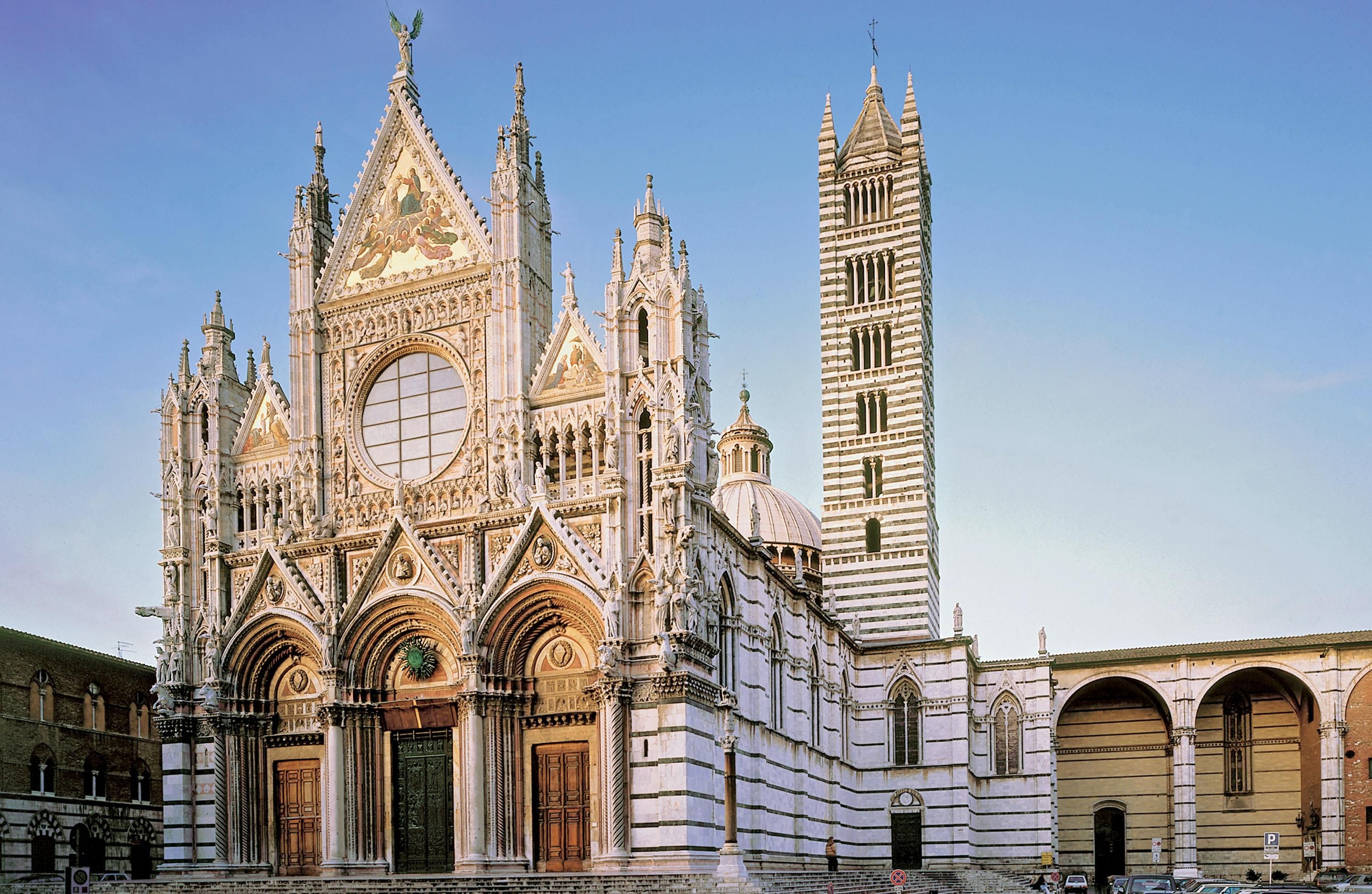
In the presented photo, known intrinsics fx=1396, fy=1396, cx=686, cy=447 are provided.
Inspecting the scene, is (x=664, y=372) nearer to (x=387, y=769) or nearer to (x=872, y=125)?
(x=387, y=769)

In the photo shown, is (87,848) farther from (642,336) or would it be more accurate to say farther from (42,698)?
(642,336)

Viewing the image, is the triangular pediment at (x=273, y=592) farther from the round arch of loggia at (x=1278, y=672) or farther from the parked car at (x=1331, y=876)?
the round arch of loggia at (x=1278, y=672)

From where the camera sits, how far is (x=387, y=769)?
32062 millimetres

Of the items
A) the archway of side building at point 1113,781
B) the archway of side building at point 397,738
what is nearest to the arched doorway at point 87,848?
the archway of side building at point 397,738

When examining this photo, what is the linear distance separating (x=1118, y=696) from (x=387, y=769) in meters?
32.9

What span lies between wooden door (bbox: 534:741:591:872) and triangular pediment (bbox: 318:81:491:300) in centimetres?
1182

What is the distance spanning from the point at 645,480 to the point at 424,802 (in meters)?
9.08

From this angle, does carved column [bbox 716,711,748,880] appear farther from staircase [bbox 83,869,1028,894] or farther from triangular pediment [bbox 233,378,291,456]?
triangular pediment [bbox 233,378,291,456]

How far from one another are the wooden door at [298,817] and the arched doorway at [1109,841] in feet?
107

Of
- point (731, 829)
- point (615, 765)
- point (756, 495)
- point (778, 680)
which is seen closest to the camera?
point (731, 829)

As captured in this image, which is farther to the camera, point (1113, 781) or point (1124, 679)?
point (1113, 781)

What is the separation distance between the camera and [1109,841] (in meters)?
53.9

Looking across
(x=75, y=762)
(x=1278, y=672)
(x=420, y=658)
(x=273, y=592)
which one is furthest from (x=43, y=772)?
(x=1278, y=672)

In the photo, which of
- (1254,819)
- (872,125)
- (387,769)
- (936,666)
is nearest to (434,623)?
(387,769)
